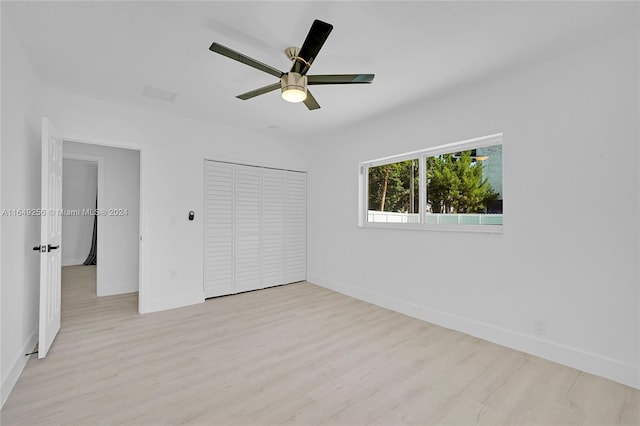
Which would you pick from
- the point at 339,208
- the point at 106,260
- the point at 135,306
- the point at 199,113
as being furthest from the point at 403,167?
the point at 106,260

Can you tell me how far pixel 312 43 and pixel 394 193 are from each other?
2.57 meters

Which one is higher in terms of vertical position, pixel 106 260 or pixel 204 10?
pixel 204 10

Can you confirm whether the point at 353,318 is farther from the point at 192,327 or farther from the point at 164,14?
the point at 164,14

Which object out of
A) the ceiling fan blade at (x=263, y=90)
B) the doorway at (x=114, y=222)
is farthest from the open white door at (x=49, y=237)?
the ceiling fan blade at (x=263, y=90)

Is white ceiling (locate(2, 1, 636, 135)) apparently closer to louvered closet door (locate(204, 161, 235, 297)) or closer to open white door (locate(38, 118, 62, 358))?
open white door (locate(38, 118, 62, 358))

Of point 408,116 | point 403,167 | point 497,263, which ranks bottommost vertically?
point 497,263

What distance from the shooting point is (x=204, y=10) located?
6.26 feet

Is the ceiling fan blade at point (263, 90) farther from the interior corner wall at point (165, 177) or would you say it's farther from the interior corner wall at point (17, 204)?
the interior corner wall at point (165, 177)

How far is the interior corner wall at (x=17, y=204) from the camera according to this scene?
2.00 m

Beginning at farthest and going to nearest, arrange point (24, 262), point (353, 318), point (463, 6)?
1. point (353, 318)
2. point (24, 262)
3. point (463, 6)

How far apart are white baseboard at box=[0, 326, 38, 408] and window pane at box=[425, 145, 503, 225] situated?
380 cm

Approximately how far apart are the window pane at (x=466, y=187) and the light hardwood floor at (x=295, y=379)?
121cm

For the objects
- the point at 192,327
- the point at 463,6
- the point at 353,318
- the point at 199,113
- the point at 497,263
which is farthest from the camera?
the point at 199,113

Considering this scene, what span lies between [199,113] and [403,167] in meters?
2.68
